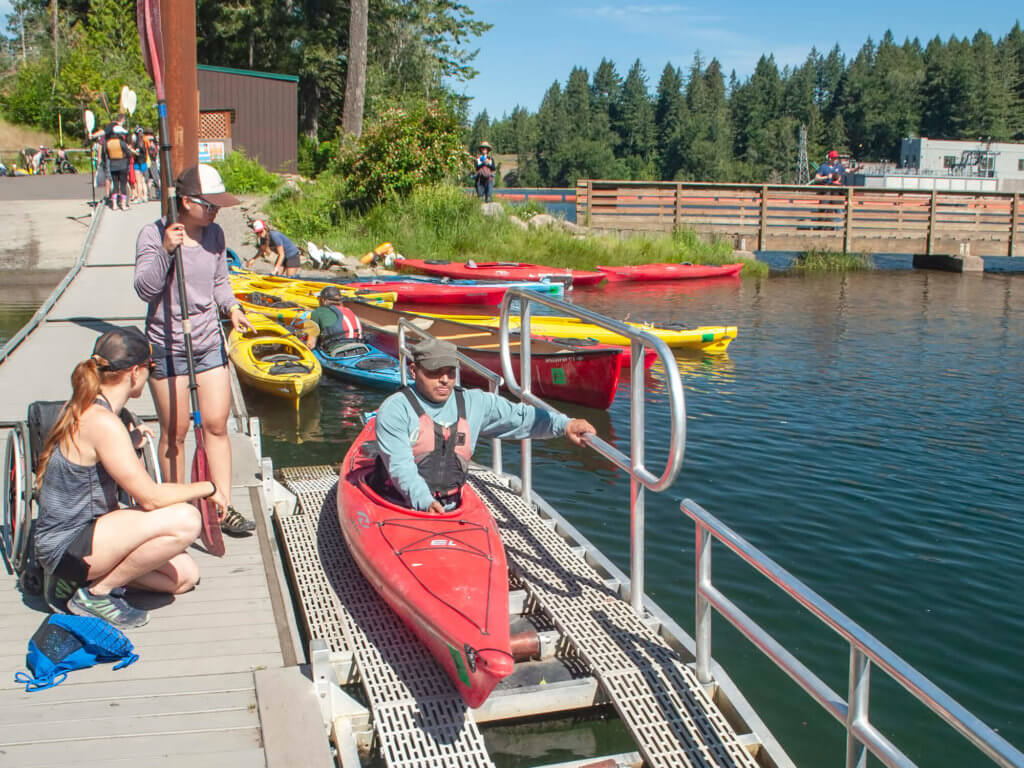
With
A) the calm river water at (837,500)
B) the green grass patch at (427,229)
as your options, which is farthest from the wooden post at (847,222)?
the calm river water at (837,500)

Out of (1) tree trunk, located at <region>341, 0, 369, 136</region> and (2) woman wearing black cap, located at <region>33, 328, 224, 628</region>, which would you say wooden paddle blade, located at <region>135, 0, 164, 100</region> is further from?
(1) tree trunk, located at <region>341, 0, 369, 136</region>

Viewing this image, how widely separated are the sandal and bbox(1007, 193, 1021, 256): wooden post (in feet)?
106

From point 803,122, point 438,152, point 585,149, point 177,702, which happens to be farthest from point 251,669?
point 803,122

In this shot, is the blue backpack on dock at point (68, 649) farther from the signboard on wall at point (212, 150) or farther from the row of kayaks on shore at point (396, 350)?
the signboard on wall at point (212, 150)

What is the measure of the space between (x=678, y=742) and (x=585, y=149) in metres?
102

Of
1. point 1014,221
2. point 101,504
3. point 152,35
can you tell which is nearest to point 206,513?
point 101,504

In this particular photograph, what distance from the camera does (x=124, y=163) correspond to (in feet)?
67.3

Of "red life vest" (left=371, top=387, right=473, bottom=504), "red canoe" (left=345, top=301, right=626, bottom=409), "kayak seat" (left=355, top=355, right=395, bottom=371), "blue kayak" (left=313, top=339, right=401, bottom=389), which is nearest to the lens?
"red life vest" (left=371, top=387, right=473, bottom=504)

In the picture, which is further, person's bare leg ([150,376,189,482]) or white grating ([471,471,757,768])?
person's bare leg ([150,376,189,482])

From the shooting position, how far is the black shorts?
158 inches

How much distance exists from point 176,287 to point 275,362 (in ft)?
22.8

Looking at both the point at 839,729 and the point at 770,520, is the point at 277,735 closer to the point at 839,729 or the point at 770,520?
the point at 839,729

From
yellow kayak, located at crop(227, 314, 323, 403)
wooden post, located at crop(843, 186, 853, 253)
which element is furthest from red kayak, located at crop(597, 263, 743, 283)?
yellow kayak, located at crop(227, 314, 323, 403)

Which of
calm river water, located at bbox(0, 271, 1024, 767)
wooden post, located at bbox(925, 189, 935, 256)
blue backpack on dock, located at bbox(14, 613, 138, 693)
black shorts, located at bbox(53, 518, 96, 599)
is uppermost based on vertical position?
wooden post, located at bbox(925, 189, 935, 256)
